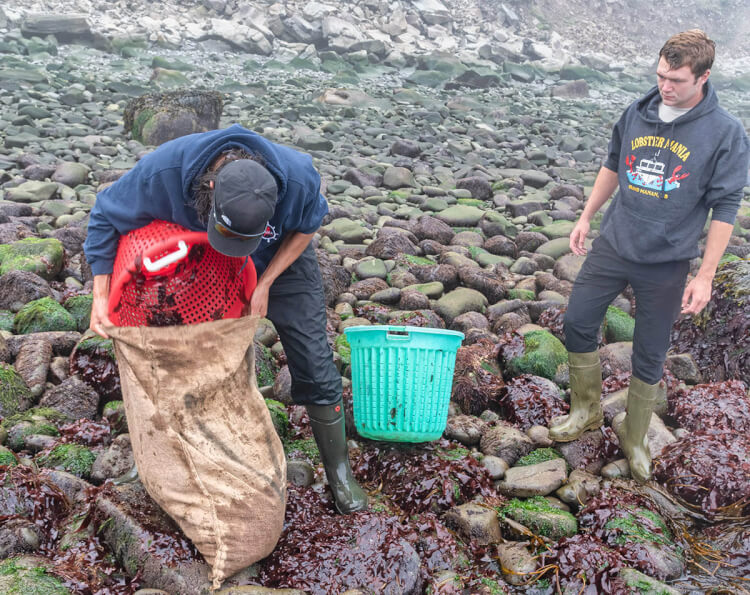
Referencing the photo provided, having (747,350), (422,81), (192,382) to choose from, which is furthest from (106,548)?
(422,81)

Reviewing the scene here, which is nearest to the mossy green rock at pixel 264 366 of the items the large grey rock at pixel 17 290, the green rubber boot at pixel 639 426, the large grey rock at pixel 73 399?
the large grey rock at pixel 73 399

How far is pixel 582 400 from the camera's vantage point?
4.26m

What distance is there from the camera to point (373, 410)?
12.3ft

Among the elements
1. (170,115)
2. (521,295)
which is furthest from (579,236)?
(170,115)

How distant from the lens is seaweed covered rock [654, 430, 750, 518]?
3.81 m

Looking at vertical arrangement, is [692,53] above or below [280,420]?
above

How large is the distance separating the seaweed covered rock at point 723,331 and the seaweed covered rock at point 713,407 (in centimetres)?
40

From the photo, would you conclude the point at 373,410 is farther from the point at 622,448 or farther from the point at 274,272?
the point at 622,448

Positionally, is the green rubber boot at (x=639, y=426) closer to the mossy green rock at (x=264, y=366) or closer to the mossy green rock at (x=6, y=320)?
the mossy green rock at (x=264, y=366)

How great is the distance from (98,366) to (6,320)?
52.2 inches

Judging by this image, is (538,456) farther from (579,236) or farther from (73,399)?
(73,399)

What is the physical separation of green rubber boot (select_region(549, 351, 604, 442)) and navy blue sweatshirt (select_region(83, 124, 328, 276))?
205 cm

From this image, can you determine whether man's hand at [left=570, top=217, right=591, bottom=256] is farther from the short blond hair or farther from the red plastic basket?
the red plastic basket

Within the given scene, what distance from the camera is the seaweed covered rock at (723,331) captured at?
5141 mm
